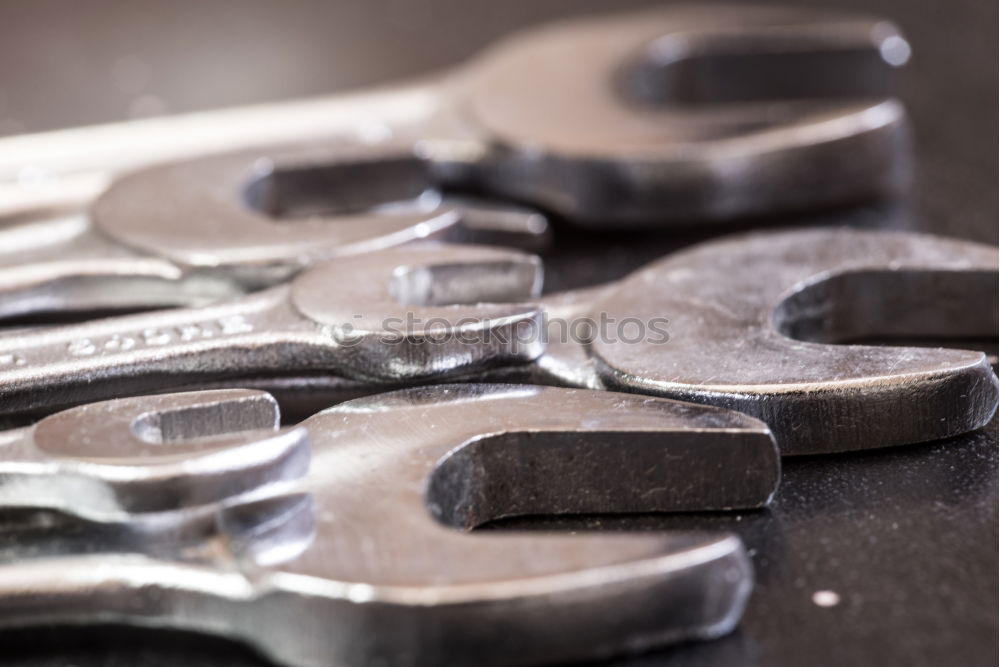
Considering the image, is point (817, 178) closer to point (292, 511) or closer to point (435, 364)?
point (435, 364)

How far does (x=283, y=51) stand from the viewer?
175 centimetres

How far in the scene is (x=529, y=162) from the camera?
45.1 inches

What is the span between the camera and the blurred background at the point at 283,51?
1.53m

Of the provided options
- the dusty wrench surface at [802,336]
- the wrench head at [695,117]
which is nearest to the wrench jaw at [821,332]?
the dusty wrench surface at [802,336]

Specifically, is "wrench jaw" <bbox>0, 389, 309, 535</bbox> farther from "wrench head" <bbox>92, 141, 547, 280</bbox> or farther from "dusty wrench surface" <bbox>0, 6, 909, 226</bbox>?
"dusty wrench surface" <bbox>0, 6, 909, 226</bbox>

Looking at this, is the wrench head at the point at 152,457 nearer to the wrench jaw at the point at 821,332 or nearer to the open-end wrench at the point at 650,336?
the open-end wrench at the point at 650,336

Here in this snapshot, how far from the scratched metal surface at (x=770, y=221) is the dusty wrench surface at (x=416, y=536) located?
24 millimetres

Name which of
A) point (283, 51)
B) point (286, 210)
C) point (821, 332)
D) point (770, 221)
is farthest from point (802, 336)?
point (283, 51)

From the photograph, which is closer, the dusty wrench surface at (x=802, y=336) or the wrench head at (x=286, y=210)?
the dusty wrench surface at (x=802, y=336)

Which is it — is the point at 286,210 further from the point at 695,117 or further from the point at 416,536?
the point at 416,536

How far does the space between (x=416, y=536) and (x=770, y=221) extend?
0.66 metres

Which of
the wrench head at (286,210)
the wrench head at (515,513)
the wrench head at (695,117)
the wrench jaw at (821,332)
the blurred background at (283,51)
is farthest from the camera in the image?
the blurred background at (283,51)

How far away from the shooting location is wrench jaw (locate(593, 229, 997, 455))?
708 millimetres

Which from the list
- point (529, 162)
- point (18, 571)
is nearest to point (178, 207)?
point (529, 162)
